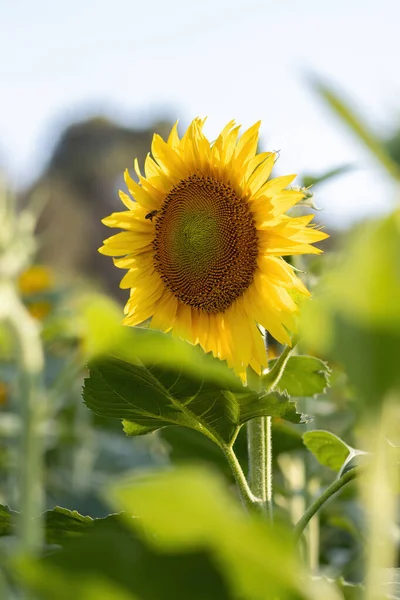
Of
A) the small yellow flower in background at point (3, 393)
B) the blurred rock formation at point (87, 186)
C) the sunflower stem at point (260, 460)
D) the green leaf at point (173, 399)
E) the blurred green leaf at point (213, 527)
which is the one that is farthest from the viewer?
the blurred rock formation at point (87, 186)

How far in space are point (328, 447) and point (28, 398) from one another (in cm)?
33

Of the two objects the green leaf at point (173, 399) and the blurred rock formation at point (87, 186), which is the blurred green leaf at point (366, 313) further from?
the blurred rock formation at point (87, 186)

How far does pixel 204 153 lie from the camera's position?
2.45 feet

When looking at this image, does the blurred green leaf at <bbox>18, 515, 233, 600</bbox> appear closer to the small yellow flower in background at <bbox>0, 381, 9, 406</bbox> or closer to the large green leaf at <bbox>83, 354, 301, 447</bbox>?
the large green leaf at <bbox>83, 354, 301, 447</bbox>

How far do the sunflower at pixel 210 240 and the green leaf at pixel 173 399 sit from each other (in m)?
0.16

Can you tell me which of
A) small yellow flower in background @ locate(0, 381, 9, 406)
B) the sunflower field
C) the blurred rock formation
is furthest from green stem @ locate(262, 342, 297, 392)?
the blurred rock formation

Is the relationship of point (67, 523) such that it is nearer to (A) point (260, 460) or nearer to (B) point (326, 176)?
(A) point (260, 460)

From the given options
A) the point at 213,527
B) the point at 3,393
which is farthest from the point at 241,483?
the point at 3,393

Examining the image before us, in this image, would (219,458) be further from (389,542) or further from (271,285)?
(389,542)

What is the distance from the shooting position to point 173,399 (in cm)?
46

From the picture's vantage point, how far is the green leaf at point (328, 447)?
57cm

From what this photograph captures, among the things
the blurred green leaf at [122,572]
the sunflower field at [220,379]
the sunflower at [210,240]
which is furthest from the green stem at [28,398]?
the blurred green leaf at [122,572]

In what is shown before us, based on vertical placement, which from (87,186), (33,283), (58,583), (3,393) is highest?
(87,186)

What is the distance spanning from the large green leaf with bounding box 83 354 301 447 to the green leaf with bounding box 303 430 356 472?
0.06 metres
